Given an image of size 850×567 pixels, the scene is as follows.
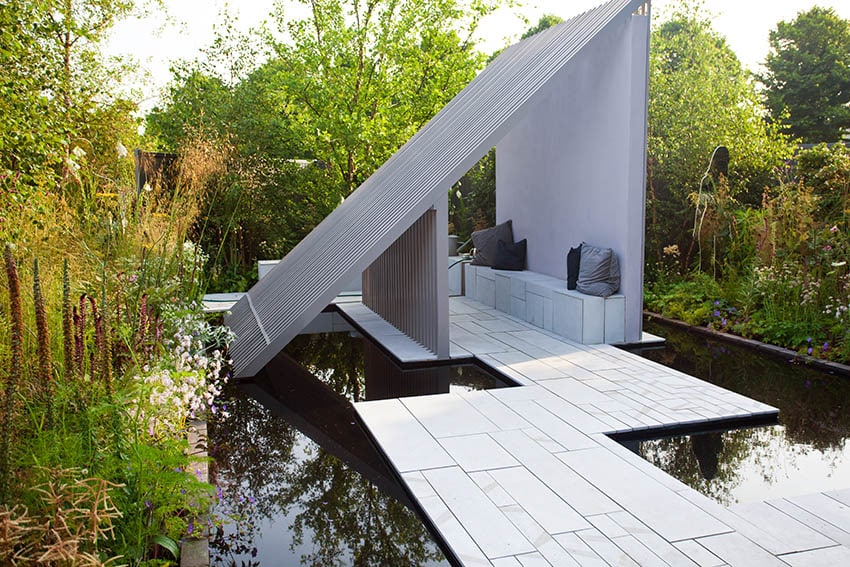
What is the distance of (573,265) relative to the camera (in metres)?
6.54

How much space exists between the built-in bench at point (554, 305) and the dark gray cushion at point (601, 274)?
→ 0.07 metres

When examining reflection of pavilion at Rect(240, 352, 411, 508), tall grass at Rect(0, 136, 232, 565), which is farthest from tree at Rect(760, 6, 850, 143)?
tall grass at Rect(0, 136, 232, 565)

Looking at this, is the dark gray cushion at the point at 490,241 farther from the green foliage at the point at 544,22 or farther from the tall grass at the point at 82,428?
the green foliage at the point at 544,22

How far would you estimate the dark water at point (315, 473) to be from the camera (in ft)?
9.89

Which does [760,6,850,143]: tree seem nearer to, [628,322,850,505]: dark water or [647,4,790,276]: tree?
[647,4,790,276]: tree

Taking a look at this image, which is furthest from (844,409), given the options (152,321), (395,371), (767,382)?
(152,321)

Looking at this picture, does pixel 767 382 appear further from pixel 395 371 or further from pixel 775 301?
pixel 395 371

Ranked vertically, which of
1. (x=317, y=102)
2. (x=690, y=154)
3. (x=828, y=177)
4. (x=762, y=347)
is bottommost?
(x=762, y=347)

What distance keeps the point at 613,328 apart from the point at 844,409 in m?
1.99

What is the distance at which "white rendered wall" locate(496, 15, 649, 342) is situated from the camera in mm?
6031

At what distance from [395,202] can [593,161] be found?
2.11m

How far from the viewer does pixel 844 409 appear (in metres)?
4.60

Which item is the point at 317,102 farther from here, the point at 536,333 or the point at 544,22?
the point at 544,22

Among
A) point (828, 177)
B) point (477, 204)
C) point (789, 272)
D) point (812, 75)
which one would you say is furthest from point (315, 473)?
point (812, 75)
